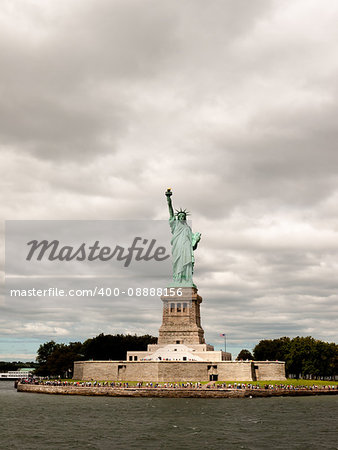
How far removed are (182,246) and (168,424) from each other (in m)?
50.6

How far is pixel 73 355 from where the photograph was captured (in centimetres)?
9831

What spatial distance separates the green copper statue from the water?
1218 inches

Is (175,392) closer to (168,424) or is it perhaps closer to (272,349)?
(168,424)

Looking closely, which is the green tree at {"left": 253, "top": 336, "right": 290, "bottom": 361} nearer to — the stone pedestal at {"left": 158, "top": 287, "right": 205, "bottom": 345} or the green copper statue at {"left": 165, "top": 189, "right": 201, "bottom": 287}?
the stone pedestal at {"left": 158, "top": 287, "right": 205, "bottom": 345}

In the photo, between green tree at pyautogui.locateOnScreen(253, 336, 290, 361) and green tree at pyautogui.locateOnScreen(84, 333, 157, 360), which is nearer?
green tree at pyautogui.locateOnScreen(84, 333, 157, 360)

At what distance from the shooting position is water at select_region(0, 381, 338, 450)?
119 feet

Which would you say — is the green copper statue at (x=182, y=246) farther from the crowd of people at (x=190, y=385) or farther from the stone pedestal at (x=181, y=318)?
the crowd of people at (x=190, y=385)

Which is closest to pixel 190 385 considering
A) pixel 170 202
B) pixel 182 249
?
pixel 182 249

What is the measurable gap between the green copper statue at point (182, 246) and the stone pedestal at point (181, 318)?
2.39 meters

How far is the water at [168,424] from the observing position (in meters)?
36.1

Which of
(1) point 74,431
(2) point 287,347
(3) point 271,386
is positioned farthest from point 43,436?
(2) point 287,347

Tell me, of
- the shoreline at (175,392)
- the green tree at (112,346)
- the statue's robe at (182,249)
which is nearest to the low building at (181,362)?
the statue's robe at (182,249)

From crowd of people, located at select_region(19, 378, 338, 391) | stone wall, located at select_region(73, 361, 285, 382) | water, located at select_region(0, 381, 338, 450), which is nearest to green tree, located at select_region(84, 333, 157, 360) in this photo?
stone wall, located at select_region(73, 361, 285, 382)

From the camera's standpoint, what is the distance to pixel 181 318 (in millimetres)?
87250
